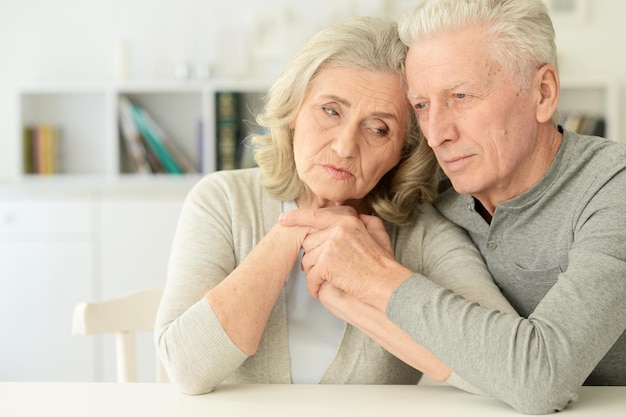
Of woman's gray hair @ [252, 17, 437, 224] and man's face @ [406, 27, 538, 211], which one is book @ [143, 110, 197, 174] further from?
man's face @ [406, 27, 538, 211]

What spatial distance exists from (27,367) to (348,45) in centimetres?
287

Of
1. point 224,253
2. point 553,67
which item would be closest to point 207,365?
point 224,253

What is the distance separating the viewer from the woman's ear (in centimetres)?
142

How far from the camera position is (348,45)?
152cm

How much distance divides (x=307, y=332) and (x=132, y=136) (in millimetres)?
2791

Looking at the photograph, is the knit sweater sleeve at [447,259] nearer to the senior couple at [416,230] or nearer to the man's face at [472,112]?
the senior couple at [416,230]

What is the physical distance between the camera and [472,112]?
1.40m

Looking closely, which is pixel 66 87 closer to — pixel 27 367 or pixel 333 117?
pixel 27 367

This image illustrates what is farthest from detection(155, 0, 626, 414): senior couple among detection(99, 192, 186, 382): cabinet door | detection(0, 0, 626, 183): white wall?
detection(0, 0, 626, 183): white wall

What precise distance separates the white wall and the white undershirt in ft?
9.27

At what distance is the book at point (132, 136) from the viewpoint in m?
4.13

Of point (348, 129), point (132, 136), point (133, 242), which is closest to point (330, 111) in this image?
point (348, 129)

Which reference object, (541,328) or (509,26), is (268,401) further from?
(509,26)

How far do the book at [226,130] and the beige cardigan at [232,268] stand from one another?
2.40m
